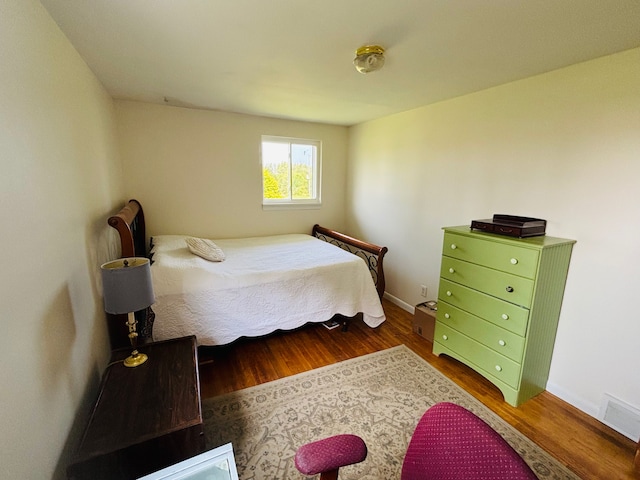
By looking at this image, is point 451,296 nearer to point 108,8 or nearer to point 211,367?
point 211,367

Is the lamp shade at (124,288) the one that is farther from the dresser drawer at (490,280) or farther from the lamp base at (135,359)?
the dresser drawer at (490,280)

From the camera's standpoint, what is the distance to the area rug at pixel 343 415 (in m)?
1.53

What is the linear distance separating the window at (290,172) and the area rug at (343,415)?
8.00 feet

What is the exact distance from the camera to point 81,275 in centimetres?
157

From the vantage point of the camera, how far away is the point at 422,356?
97.7 inches

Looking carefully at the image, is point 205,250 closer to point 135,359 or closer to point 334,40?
point 135,359

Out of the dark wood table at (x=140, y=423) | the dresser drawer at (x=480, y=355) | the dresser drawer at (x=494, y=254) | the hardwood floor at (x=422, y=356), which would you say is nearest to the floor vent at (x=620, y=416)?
the hardwood floor at (x=422, y=356)

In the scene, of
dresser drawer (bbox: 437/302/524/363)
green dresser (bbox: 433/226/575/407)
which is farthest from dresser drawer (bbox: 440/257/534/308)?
dresser drawer (bbox: 437/302/524/363)

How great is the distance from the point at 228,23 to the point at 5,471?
1.93m

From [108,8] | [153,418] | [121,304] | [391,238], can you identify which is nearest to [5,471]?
[153,418]

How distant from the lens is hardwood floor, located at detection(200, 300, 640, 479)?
5.28 feet

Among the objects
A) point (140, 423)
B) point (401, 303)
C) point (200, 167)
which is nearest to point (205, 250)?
point (200, 167)

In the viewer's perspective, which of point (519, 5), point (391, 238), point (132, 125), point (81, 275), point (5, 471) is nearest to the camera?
point (5, 471)

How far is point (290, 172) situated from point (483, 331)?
3.02 m
